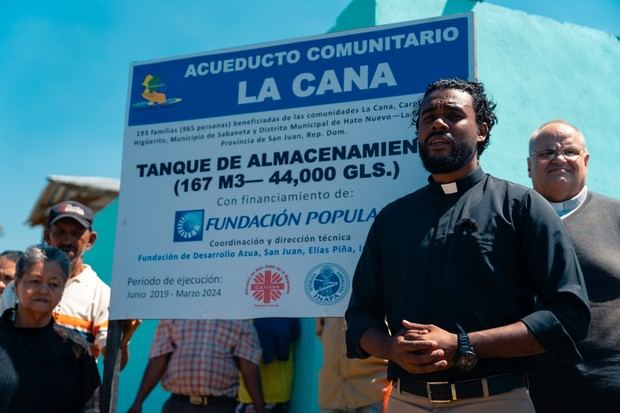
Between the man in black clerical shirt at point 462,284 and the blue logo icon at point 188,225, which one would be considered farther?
the blue logo icon at point 188,225

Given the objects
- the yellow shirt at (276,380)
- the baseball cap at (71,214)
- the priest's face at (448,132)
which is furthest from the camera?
the yellow shirt at (276,380)

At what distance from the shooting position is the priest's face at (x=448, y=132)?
8.15 feet

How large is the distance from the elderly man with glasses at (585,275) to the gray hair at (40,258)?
2.21 metres

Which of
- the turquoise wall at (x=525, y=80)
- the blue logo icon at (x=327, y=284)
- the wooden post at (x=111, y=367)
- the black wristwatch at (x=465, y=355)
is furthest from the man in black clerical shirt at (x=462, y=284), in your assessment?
the turquoise wall at (x=525, y=80)

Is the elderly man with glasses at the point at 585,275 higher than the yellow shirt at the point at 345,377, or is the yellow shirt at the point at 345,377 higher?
the elderly man with glasses at the point at 585,275

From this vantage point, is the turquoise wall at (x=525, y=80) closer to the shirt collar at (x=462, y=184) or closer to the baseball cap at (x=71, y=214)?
→ the baseball cap at (x=71, y=214)

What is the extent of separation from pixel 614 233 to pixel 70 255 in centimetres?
282

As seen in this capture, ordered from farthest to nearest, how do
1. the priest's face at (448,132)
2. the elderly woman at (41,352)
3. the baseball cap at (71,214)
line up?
1. the baseball cap at (71,214)
2. the elderly woman at (41,352)
3. the priest's face at (448,132)

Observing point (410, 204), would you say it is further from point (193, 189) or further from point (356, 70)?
point (193, 189)

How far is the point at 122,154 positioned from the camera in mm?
3756

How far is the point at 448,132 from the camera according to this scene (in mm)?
2500

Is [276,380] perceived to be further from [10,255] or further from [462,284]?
Answer: [462,284]

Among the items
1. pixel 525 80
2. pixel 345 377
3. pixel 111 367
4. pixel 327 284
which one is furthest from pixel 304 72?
pixel 525 80

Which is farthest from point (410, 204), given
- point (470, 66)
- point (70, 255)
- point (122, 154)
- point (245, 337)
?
point (245, 337)
